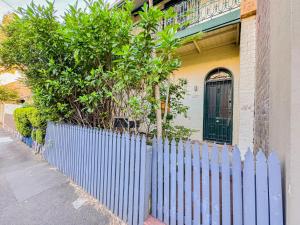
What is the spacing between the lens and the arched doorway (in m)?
6.32

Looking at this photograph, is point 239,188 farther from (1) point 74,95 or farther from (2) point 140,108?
(1) point 74,95

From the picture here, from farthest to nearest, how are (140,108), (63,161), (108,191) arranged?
(63,161)
(108,191)
(140,108)

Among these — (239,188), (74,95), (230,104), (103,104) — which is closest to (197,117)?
(230,104)

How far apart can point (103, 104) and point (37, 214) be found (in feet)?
8.12

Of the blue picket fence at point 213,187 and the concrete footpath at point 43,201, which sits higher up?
the blue picket fence at point 213,187

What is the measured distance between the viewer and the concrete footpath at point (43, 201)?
9.74 feet

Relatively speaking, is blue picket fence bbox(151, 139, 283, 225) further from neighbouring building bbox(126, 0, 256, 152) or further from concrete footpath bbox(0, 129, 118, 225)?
neighbouring building bbox(126, 0, 256, 152)

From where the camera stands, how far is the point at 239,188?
6.05ft

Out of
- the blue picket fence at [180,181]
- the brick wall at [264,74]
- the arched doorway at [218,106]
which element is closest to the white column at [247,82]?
the brick wall at [264,74]

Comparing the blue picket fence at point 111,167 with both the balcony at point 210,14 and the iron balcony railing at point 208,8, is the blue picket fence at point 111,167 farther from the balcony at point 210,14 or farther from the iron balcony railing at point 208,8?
the iron balcony railing at point 208,8

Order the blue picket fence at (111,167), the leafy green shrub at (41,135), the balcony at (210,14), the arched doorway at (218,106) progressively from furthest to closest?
the leafy green shrub at (41,135), the arched doorway at (218,106), the balcony at (210,14), the blue picket fence at (111,167)

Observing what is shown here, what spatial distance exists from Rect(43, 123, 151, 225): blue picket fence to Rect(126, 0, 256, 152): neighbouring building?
3.35m

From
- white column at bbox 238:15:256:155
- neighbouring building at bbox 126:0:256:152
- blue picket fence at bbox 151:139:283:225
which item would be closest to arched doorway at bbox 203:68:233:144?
neighbouring building at bbox 126:0:256:152

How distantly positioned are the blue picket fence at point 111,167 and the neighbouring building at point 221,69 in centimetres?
335
